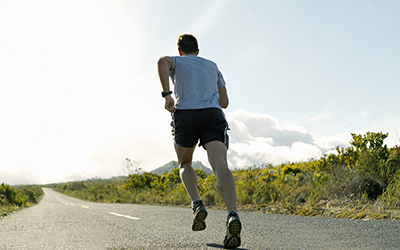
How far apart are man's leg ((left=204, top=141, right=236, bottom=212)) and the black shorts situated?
0.06m

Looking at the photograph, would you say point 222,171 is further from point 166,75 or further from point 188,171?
point 166,75

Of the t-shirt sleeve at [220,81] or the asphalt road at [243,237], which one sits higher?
the t-shirt sleeve at [220,81]

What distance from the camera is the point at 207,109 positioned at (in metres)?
2.72

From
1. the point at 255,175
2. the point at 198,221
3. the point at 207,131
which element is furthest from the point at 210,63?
the point at 255,175

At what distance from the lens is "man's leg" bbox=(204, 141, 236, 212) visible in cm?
253

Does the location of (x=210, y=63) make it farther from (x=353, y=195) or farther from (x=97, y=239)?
(x=353, y=195)

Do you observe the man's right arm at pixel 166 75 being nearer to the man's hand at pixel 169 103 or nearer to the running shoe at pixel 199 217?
the man's hand at pixel 169 103

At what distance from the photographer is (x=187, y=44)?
118 inches

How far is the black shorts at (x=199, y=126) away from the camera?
2.66 metres

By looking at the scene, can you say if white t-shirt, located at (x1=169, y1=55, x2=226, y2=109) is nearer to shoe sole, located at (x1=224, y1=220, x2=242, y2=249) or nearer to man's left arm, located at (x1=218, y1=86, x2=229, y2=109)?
man's left arm, located at (x1=218, y1=86, x2=229, y2=109)

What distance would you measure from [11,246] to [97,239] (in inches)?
33.1

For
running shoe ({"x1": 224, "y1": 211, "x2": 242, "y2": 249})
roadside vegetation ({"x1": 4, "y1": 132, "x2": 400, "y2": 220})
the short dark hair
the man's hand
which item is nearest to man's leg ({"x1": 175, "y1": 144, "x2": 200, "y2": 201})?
the man's hand

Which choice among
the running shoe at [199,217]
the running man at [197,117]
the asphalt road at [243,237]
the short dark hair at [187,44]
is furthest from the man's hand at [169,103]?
the asphalt road at [243,237]

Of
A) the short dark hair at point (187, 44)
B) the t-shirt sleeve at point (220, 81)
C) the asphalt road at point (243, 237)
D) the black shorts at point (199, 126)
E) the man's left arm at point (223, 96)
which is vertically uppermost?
the short dark hair at point (187, 44)
